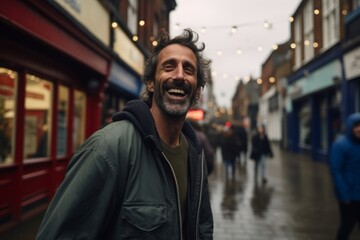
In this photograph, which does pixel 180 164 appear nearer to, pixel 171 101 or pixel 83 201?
pixel 171 101

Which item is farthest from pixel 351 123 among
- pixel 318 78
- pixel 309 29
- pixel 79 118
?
pixel 309 29

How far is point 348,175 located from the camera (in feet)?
14.8

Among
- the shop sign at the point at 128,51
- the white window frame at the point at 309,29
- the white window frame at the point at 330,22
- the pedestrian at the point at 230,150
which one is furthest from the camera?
the white window frame at the point at 309,29

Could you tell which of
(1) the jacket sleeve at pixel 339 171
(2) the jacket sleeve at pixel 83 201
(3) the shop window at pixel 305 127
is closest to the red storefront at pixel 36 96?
(2) the jacket sleeve at pixel 83 201

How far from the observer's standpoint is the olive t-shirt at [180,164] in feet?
6.23

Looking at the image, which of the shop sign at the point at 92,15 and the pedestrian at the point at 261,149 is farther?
the pedestrian at the point at 261,149

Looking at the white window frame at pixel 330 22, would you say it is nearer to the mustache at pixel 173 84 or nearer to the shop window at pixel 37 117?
the shop window at pixel 37 117

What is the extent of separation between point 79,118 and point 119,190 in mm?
8160

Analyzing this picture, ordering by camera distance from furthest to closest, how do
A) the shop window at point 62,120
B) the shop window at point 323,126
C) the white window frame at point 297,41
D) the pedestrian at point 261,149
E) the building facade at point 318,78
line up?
the white window frame at point 297,41 < the shop window at point 323,126 < the building facade at point 318,78 < the pedestrian at point 261,149 < the shop window at point 62,120

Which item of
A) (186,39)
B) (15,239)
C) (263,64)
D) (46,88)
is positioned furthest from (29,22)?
(263,64)

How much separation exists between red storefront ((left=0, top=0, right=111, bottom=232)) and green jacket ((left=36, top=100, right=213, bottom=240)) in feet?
12.5

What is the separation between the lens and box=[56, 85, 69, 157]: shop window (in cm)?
796

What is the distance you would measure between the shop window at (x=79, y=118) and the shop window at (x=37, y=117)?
1641 mm

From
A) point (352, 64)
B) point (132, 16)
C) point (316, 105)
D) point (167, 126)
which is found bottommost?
point (167, 126)
